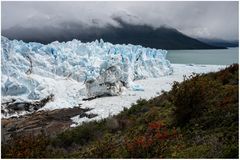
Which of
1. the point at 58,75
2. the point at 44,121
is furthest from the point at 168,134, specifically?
the point at 58,75

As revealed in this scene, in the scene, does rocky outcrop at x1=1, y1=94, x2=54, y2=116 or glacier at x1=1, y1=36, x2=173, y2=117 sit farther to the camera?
glacier at x1=1, y1=36, x2=173, y2=117

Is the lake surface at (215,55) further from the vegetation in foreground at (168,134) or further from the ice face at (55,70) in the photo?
the ice face at (55,70)

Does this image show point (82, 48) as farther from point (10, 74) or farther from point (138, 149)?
point (138, 149)

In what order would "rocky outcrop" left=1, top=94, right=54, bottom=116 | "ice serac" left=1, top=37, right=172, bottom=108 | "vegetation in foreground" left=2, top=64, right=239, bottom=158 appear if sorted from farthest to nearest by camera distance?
"ice serac" left=1, top=37, right=172, bottom=108 < "rocky outcrop" left=1, top=94, right=54, bottom=116 < "vegetation in foreground" left=2, top=64, right=239, bottom=158

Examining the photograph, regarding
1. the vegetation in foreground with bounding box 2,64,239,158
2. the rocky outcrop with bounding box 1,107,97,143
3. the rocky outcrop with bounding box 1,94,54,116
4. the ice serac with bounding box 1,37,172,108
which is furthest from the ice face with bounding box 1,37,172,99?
the vegetation in foreground with bounding box 2,64,239,158

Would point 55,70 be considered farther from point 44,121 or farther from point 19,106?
point 44,121

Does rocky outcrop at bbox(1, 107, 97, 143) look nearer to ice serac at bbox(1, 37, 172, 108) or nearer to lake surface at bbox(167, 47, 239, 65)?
ice serac at bbox(1, 37, 172, 108)

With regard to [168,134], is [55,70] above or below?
above

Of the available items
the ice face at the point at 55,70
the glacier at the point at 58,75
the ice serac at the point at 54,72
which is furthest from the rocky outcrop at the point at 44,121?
the ice face at the point at 55,70
